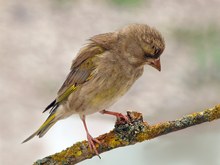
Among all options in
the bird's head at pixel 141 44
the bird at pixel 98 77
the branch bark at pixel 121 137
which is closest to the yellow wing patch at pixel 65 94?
the bird at pixel 98 77

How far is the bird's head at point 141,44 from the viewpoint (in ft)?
6.20

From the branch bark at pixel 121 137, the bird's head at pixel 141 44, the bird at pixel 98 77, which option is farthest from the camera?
the bird at pixel 98 77

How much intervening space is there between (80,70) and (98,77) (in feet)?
0.20

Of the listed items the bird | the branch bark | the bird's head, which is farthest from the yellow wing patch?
the branch bark

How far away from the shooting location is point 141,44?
6.53ft

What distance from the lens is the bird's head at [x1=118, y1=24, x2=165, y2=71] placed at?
1.89 meters

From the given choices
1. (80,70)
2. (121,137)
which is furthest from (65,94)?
(121,137)

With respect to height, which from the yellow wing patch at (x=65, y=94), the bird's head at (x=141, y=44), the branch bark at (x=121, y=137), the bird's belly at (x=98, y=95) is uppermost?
the bird's head at (x=141, y=44)

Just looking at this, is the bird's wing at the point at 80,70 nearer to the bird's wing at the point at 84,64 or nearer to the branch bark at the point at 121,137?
the bird's wing at the point at 84,64

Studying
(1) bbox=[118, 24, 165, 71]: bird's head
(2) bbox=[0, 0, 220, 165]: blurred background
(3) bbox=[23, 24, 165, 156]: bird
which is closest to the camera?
(1) bbox=[118, 24, 165, 71]: bird's head

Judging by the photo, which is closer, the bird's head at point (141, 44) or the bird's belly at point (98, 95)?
the bird's head at point (141, 44)

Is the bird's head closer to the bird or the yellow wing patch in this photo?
A: the bird

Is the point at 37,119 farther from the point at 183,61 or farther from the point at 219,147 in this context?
the point at 219,147

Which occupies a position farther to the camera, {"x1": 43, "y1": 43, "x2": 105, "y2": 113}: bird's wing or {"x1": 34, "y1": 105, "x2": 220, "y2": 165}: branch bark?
{"x1": 43, "y1": 43, "x2": 105, "y2": 113}: bird's wing
